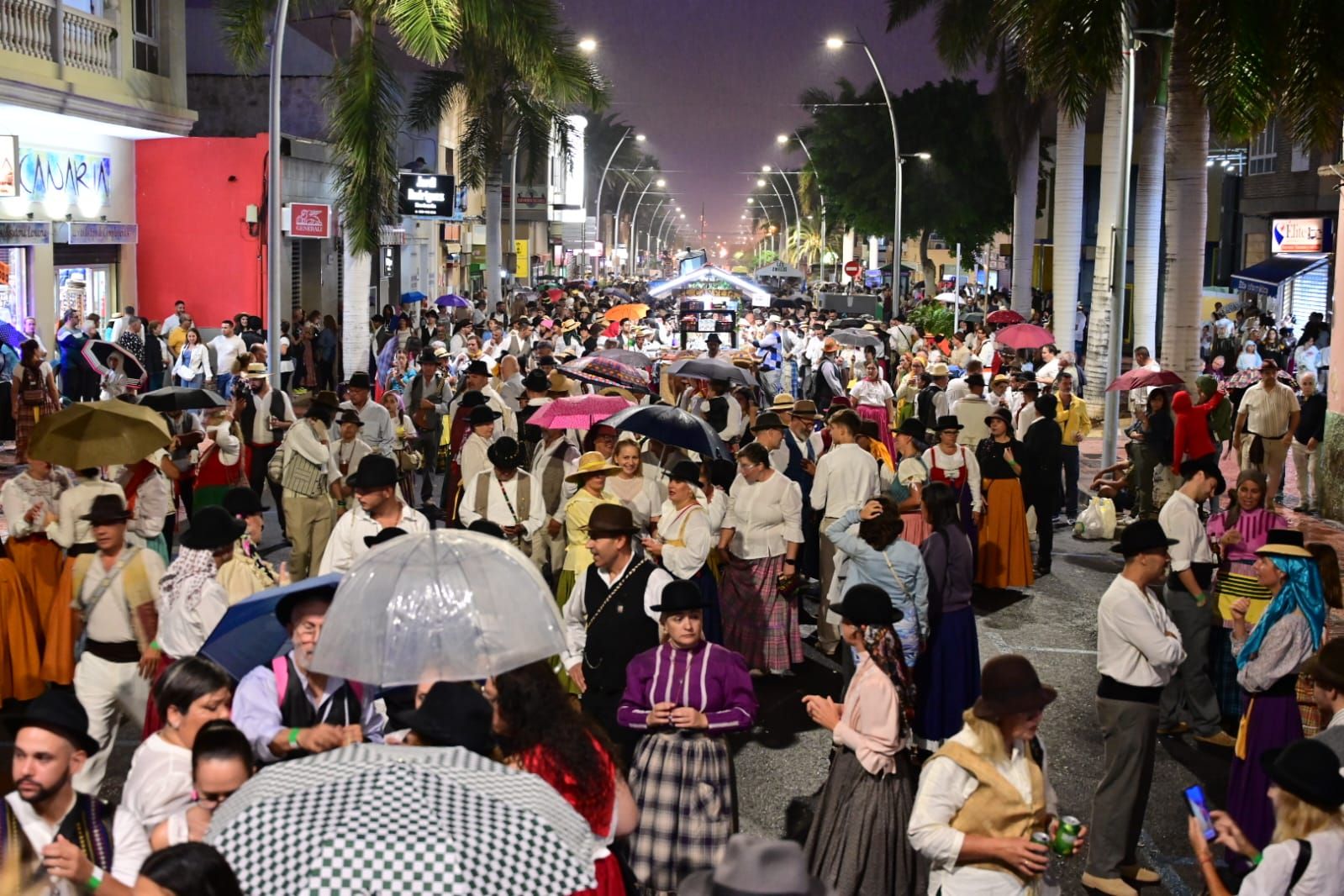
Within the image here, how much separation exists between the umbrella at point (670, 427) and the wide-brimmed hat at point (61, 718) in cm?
692

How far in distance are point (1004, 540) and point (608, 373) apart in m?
4.84

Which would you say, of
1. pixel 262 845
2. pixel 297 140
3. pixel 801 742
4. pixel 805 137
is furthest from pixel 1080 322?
pixel 262 845

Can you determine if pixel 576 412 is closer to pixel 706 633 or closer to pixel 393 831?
pixel 706 633

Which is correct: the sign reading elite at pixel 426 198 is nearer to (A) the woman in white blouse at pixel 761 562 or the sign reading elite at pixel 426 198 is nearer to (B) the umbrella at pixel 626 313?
(B) the umbrella at pixel 626 313

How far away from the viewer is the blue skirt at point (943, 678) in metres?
9.72

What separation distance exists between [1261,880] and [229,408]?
11.6 metres

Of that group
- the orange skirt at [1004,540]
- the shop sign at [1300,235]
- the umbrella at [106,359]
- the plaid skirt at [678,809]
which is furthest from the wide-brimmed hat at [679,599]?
the shop sign at [1300,235]

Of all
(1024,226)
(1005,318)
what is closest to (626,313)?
(1005,318)

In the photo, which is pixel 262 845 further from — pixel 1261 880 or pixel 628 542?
pixel 628 542

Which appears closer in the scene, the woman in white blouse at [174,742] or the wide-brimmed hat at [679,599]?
the woman in white blouse at [174,742]

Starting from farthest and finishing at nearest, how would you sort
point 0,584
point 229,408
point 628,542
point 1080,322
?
point 1080,322, point 229,408, point 0,584, point 628,542

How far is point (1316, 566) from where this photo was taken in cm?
845

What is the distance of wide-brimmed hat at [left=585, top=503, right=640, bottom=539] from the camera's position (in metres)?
7.96

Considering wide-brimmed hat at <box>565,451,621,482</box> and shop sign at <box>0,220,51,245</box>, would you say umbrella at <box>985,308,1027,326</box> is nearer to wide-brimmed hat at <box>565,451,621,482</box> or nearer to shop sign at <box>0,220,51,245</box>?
shop sign at <box>0,220,51,245</box>
